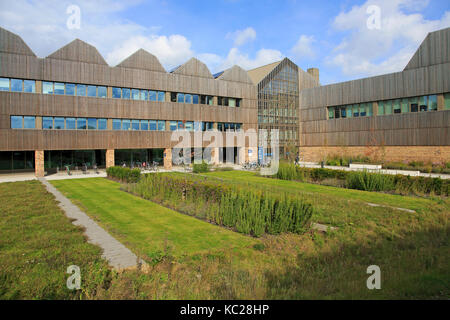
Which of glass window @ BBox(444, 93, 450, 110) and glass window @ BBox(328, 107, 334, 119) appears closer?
glass window @ BBox(444, 93, 450, 110)

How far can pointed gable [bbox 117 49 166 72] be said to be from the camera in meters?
30.0

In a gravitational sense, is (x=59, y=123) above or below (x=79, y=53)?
below

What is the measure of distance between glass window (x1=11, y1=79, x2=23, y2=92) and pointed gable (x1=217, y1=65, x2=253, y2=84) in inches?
786

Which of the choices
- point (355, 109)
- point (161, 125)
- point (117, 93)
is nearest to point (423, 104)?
point (355, 109)

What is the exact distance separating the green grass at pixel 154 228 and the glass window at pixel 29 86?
15625mm

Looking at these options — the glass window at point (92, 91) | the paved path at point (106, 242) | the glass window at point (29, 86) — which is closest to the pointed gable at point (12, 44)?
the glass window at point (29, 86)

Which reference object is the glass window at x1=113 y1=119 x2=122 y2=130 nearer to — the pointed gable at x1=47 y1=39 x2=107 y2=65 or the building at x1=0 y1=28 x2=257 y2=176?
the building at x1=0 y1=28 x2=257 y2=176

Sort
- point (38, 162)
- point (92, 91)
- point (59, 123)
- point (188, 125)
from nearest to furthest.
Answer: point (38, 162) < point (59, 123) < point (92, 91) < point (188, 125)

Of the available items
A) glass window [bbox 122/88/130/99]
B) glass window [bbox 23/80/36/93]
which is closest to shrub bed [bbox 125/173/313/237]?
glass window [bbox 23/80/36/93]

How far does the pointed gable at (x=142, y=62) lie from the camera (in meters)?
30.0

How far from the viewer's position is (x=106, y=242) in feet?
26.1

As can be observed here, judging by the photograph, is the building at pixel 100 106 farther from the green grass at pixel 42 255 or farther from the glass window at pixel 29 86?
the green grass at pixel 42 255

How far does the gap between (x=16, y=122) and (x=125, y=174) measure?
12.1 metres

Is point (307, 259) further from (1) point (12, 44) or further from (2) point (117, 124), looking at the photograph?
(1) point (12, 44)
